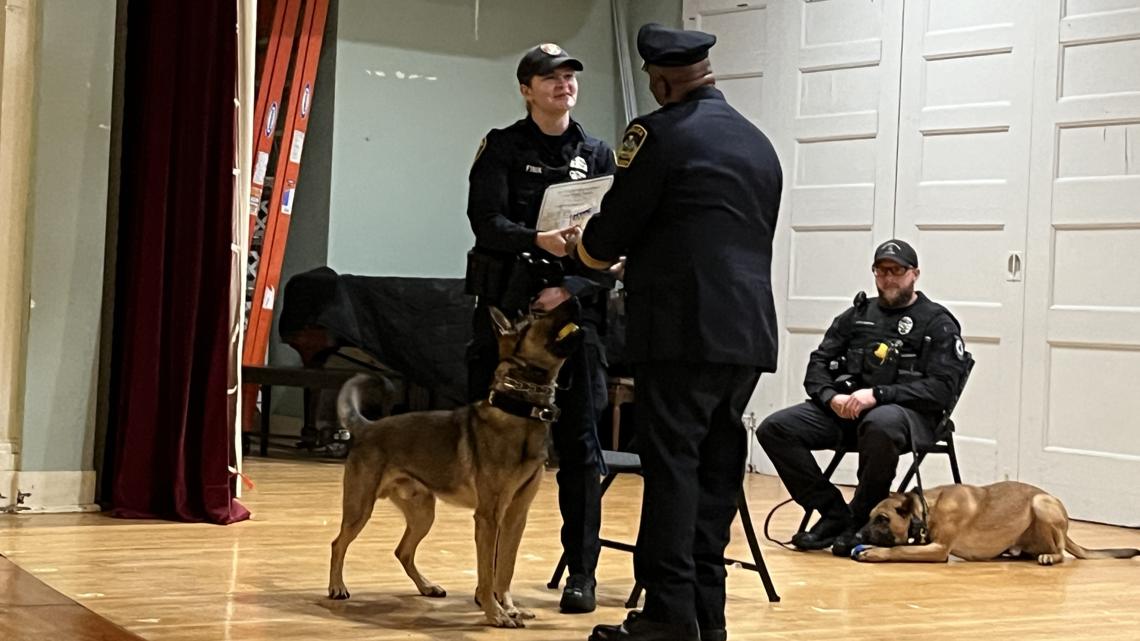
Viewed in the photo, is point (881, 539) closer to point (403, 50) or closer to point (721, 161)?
point (721, 161)

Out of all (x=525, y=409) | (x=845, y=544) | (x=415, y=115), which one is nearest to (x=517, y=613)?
(x=525, y=409)

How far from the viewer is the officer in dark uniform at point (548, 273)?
4125mm

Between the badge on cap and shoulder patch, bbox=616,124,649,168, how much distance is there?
2.75 m

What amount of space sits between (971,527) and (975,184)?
94.4 inches

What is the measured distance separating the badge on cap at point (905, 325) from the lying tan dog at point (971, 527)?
2.10 feet

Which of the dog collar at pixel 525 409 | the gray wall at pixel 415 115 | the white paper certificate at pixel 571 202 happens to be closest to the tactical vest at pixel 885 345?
the white paper certificate at pixel 571 202

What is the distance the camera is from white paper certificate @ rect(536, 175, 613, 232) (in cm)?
404

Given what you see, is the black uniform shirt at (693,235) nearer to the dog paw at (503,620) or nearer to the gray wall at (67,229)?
the dog paw at (503,620)

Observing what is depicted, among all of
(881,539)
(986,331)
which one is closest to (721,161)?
(881,539)

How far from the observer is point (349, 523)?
4.14 meters

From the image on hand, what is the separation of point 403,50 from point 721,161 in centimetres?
582

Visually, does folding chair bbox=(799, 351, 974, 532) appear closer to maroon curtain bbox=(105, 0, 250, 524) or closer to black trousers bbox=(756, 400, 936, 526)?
black trousers bbox=(756, 400, 936, 526)

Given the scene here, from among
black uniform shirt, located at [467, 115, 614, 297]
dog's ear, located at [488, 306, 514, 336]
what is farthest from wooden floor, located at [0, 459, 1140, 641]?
black uniform shirt, located at [467, 115, 614, 297]

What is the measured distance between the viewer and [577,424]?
4.17 metres
